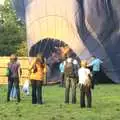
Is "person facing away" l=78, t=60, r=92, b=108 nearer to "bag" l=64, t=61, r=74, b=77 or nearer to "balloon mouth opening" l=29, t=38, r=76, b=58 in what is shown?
"bag" l=64, t=61, r=74, b=77

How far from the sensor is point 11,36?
2682 inches

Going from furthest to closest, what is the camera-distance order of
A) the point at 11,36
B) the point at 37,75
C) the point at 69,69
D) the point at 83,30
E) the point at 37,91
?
the point at 11,36 → the point at 83,30 → the point at 69,69 → the point at 37,91 → the point at 37,75

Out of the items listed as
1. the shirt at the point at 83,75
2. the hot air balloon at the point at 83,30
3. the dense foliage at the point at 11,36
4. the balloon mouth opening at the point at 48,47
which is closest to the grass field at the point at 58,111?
the shirt at the point at 83,75

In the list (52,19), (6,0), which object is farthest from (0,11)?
(52,19)

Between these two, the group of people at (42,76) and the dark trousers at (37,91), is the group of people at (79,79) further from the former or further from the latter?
the dark trousers at (37,91)

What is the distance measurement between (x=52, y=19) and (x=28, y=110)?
19.0 metres

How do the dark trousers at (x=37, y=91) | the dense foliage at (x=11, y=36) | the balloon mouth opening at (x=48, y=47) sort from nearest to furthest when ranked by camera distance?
the dark trousers at (x=37, y=91) → the balloon mouth opening at (x=48, y=47) → the dense foliage at (x=11, y=36)

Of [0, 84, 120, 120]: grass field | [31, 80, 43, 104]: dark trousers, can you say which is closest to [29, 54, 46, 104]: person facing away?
[31, 80, 43, 104]: dark trousers

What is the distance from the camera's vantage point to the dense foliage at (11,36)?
65.0m

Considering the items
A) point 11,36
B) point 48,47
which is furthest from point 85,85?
point 11,36

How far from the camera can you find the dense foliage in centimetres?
6500

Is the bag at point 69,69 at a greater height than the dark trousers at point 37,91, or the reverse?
the bag at point 69,69

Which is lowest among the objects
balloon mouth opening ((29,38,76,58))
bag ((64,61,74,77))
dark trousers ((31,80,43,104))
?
dark trousers ((31,80,43,104))

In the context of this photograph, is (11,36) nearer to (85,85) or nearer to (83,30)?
(83,30)
